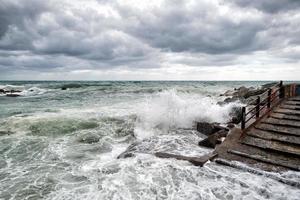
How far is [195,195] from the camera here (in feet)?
15.1

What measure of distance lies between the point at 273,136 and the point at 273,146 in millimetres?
809

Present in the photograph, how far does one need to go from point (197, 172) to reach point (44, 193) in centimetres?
368

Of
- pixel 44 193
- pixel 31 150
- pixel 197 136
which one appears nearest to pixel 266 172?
pixel 197 136

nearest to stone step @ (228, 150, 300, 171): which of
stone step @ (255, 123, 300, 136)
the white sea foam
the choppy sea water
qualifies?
the choppy sea water

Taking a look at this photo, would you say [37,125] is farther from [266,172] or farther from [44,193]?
[266,172]

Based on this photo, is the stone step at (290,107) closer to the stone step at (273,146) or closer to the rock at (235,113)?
the rock at (235,113)

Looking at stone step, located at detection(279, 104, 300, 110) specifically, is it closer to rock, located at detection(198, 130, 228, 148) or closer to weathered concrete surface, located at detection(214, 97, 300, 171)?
weathered concrete surface, located at detection(214, 97, 300, 171)

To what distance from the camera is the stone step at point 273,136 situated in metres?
6.88

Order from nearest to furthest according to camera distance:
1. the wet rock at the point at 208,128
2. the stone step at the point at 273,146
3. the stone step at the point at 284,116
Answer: the stone step at the point at 273,146 < the stone step at the point at 284,116 < the wet rock at the point at 208,128

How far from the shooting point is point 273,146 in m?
6.69

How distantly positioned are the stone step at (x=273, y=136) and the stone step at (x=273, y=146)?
0.49 ft

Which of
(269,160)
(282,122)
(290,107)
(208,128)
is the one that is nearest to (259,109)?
(282,122)

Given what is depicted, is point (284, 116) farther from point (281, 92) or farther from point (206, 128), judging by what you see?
point (281, 92)

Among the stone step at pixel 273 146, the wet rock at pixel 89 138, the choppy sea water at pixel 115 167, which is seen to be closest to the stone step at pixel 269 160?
the choppy sea water at pixel 115 167
